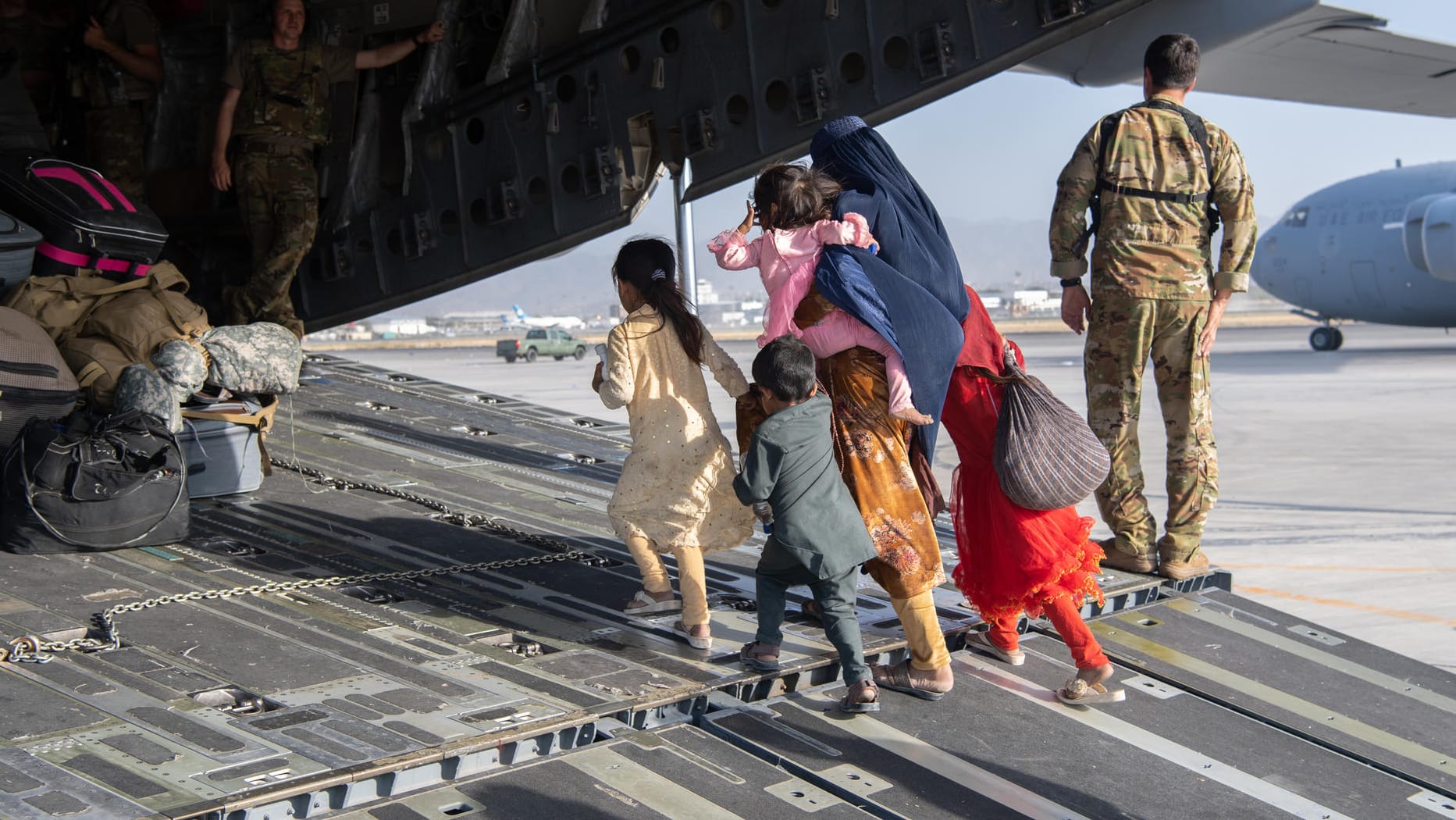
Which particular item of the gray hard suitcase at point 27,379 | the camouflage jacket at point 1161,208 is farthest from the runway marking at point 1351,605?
the gray hard suitcase at point 27,379

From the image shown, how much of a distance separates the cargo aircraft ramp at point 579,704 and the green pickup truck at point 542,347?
Result: 29.4m

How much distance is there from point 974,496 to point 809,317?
0.74 m

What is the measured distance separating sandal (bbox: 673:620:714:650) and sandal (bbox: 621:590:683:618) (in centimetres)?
16

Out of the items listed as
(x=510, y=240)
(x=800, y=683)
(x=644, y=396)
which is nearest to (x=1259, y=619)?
(x=800, y=683)

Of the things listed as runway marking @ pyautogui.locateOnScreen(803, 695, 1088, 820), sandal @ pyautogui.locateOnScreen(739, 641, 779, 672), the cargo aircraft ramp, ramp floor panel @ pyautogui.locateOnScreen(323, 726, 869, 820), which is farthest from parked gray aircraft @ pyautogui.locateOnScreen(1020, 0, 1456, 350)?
ramp floor panel @ pyautogui.locateOnScreen(323, 726, 869, 820)

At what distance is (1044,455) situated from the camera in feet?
12.0

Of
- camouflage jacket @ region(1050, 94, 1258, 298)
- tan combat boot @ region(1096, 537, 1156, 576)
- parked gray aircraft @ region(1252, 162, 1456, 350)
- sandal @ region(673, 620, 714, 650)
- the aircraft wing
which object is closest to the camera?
sandal @ region(673, 620, 714, 650)

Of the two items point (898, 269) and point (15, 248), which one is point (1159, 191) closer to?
point (898, 269)

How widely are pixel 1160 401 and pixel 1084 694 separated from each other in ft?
5.01

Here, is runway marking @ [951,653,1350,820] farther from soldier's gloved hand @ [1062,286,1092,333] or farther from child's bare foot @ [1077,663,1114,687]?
soldier's gloved hand @ [1062,286,1092,333]

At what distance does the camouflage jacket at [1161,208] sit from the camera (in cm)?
478

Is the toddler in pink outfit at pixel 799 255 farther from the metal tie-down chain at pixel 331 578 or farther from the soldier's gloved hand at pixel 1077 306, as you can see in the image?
the metal tie-down chain at pixel 331 578

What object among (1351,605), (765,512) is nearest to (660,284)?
(765,512)

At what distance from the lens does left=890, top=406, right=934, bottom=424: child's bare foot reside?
12.0 ft
